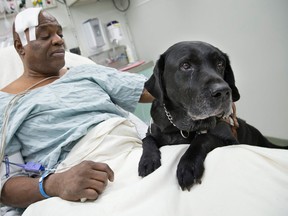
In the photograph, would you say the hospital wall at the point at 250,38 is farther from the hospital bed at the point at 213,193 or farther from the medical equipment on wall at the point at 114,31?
the hospital bed at the point at 213,193

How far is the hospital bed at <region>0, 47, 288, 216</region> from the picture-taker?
55 cm

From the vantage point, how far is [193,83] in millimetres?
805

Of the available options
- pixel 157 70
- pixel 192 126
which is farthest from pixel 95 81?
pixel 192 126

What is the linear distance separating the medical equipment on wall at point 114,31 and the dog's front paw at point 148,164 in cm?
185

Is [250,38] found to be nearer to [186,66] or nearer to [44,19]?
[186,66]

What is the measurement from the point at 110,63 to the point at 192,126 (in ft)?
5.87

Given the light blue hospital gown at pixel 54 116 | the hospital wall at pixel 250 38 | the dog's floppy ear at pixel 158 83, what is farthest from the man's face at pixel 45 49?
the hospital wall at pixel 250 38

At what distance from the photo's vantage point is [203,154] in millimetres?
706

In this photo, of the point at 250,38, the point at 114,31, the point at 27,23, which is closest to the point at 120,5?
the point at 114,31

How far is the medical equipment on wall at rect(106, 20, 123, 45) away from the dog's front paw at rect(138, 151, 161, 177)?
1847mm

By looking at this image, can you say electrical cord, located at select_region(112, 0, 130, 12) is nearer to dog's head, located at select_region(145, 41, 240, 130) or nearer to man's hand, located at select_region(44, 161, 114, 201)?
dog's head, located at select_region(145, 41, 240, 130)

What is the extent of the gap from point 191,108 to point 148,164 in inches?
8.5

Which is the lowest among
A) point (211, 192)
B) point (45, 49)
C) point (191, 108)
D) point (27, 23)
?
point (211, 192)

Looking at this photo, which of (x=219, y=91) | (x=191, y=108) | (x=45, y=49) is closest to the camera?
(x=219, y=91)
